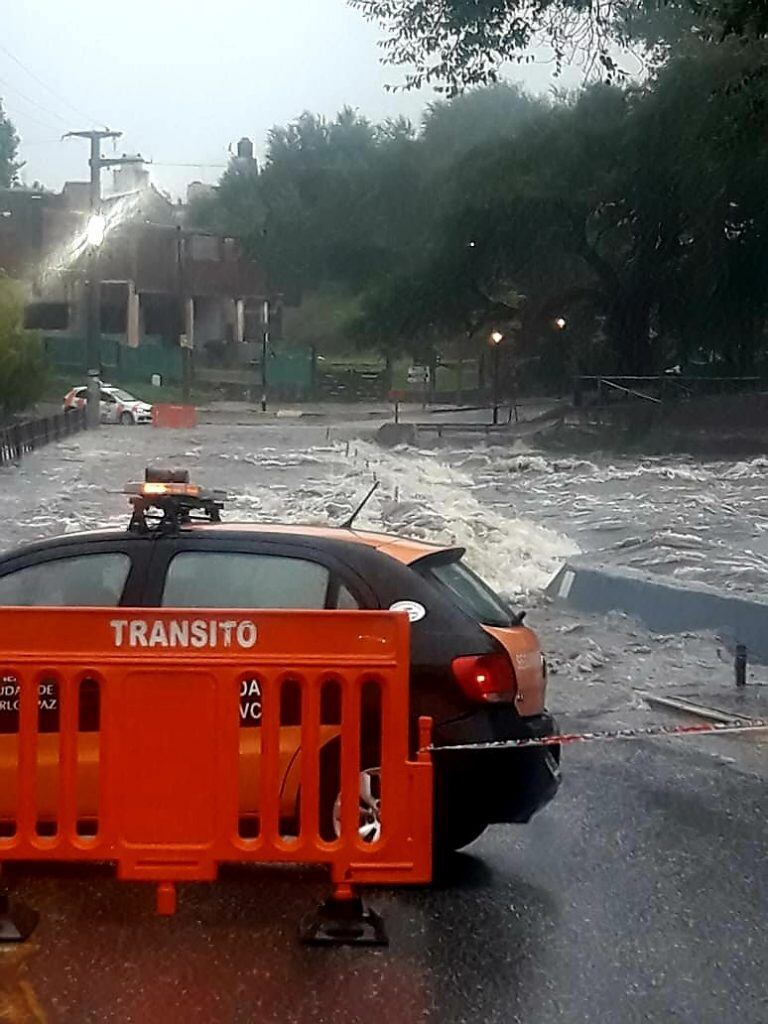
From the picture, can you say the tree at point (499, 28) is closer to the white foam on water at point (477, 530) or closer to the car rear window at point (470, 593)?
the white foam on water at point (477, 530)

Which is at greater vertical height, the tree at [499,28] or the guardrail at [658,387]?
the tree at [499,28]

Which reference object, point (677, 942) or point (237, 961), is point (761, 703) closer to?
point (677, 942)

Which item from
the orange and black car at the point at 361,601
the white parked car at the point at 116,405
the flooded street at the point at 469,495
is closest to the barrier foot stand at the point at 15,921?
the orange and black car at the point at 361,601

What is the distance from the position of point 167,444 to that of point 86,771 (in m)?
31.3

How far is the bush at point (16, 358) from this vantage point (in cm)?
3578

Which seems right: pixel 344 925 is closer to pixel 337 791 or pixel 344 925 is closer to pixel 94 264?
pixel 337 791

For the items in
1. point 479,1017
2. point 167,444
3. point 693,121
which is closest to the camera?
point 479,1017

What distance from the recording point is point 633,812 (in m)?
7.11

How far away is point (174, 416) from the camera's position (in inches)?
1577

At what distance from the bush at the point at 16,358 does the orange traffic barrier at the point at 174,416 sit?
3030 millimetres

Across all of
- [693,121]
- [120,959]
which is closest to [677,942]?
[120,959]

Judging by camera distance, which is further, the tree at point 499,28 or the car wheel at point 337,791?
the tree at point 499,28

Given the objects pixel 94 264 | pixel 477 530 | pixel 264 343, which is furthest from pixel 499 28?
pixel 94 264

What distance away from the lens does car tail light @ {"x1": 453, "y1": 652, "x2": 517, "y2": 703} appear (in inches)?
224
